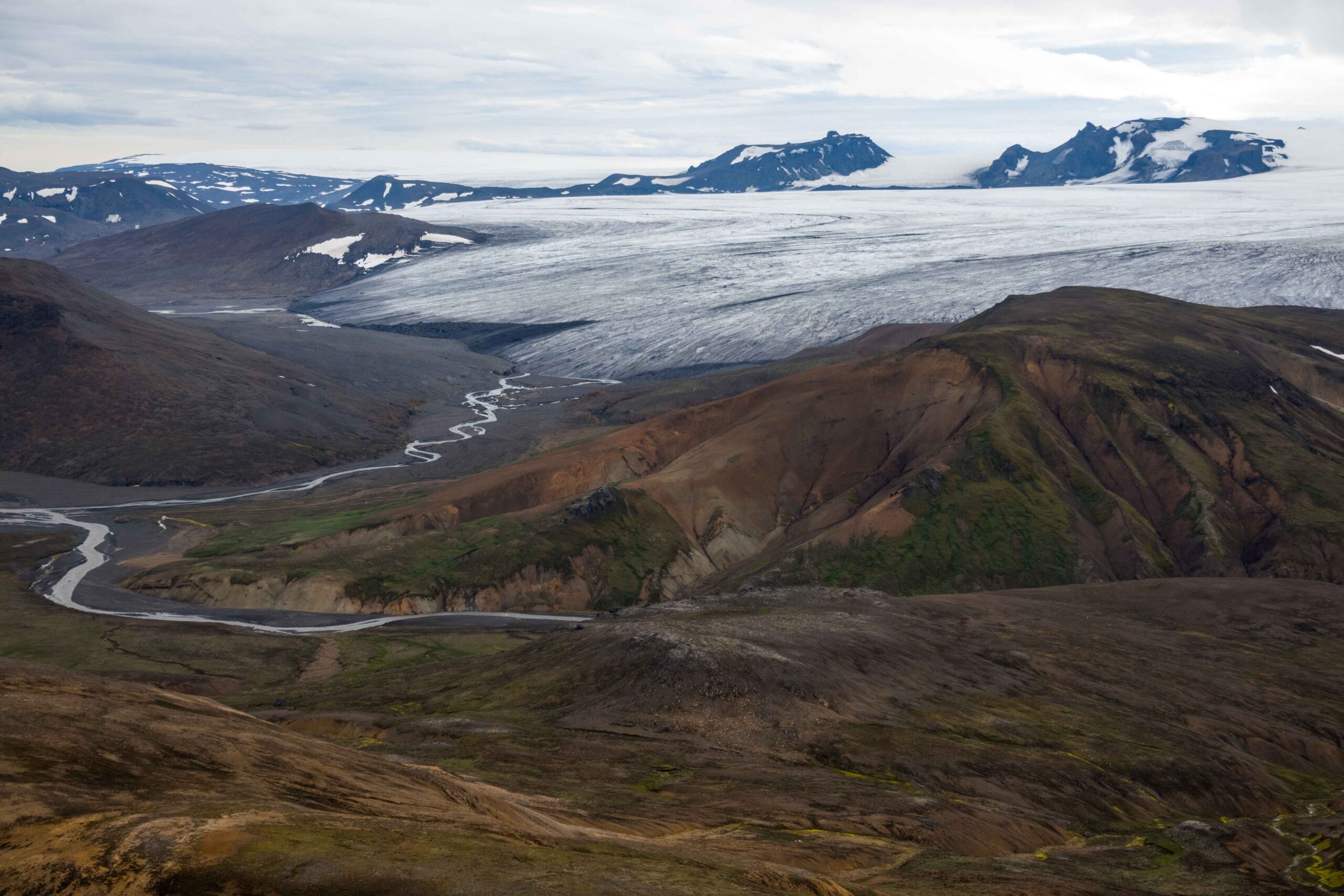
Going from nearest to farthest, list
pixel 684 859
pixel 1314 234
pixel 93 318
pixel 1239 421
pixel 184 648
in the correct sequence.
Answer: pixel 684 859 < pixel 184 648 < pixel 1239 421 < pixel 93 318 < pixel 1314 234

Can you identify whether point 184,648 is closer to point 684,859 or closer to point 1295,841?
point 684,859

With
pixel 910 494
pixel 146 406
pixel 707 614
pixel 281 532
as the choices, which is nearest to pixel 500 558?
pixel 281 532

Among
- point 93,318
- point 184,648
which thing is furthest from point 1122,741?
point 93,318

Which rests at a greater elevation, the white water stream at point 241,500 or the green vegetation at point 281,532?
the green vegetation at point 281,532

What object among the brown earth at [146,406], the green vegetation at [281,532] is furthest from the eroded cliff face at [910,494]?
the brown earth at [146,406]

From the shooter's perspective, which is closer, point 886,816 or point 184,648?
point 886,816

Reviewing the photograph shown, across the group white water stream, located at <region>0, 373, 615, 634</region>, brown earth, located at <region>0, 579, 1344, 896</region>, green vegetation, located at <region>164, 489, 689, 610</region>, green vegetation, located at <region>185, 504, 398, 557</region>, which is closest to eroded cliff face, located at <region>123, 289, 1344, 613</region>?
green vegetation, located at <region>164, 489, 689, 610</region>

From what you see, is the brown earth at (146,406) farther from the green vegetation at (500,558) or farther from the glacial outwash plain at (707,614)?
the green vegetation at (500,558)
